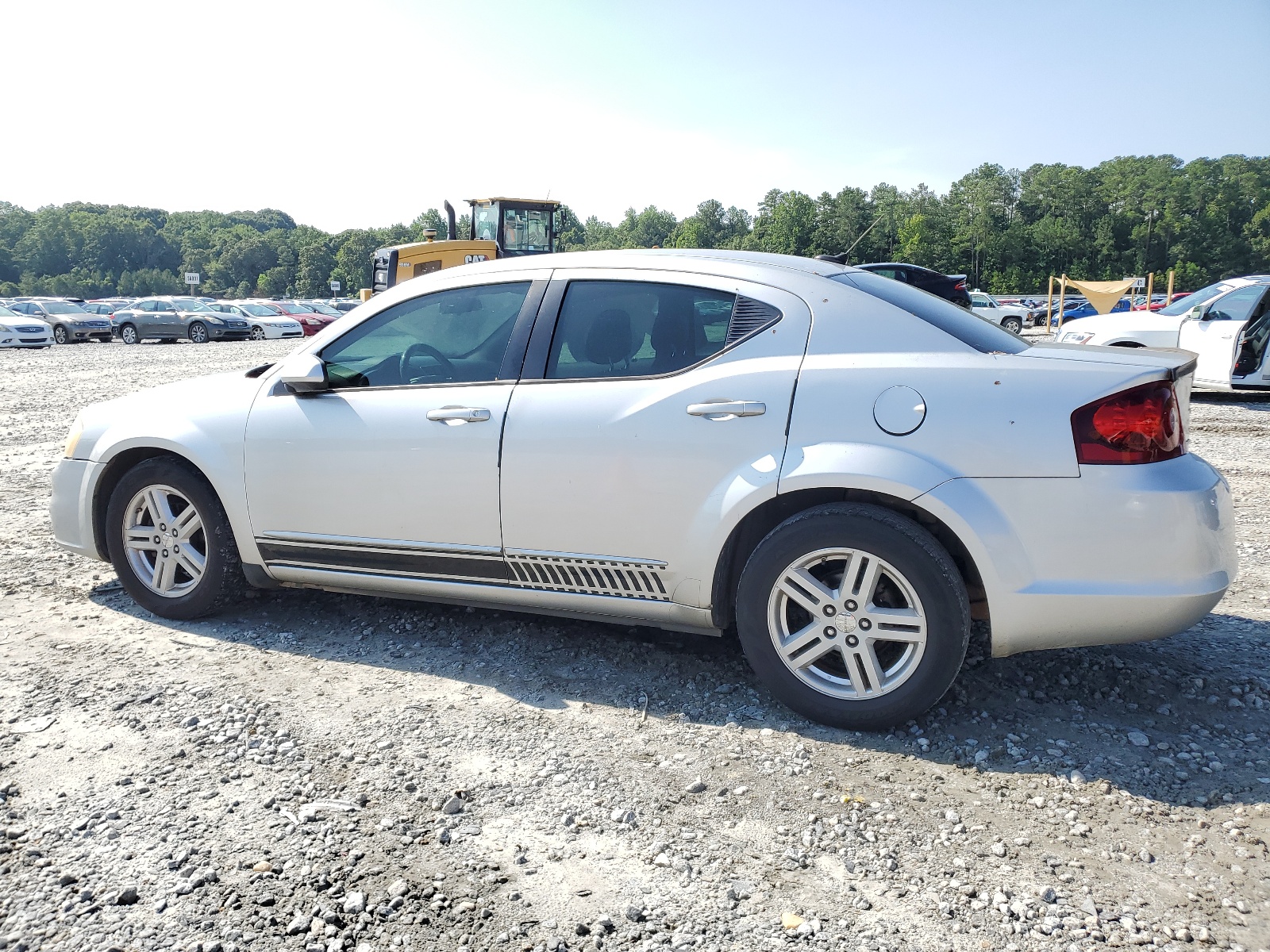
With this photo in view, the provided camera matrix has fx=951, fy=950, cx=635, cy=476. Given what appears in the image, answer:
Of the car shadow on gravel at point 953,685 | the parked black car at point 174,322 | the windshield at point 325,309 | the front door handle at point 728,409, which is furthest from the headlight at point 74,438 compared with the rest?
the windshield at point 325,309

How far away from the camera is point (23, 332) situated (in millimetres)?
30859

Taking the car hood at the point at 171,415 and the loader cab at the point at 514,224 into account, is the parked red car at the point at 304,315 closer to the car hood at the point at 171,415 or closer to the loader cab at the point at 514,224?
the loader cab at the point at 514,224

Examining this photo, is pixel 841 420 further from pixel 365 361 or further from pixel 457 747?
pixel 365 361

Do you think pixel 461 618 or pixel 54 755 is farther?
pixel 461 618

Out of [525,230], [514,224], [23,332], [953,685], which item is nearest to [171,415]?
[953,685]

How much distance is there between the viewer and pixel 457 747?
3221mm

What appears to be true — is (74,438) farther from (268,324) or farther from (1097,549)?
(268,324)

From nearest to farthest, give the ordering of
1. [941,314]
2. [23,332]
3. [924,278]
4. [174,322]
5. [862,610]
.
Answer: [862,610] < [941,314] < [924,278] < [23,332] < [174,322]

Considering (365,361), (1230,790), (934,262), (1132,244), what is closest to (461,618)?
(365,361)

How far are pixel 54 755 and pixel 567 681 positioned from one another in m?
1.78

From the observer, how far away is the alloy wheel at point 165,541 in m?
4.43

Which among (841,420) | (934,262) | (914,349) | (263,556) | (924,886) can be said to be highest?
(934,262)

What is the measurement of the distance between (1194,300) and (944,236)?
119023mm

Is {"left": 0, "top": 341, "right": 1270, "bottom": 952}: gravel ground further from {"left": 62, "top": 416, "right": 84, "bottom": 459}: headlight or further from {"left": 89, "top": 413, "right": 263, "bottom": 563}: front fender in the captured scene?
{"left": 62, "top": 416, "right": 84, "bottom": 459}: headlight
